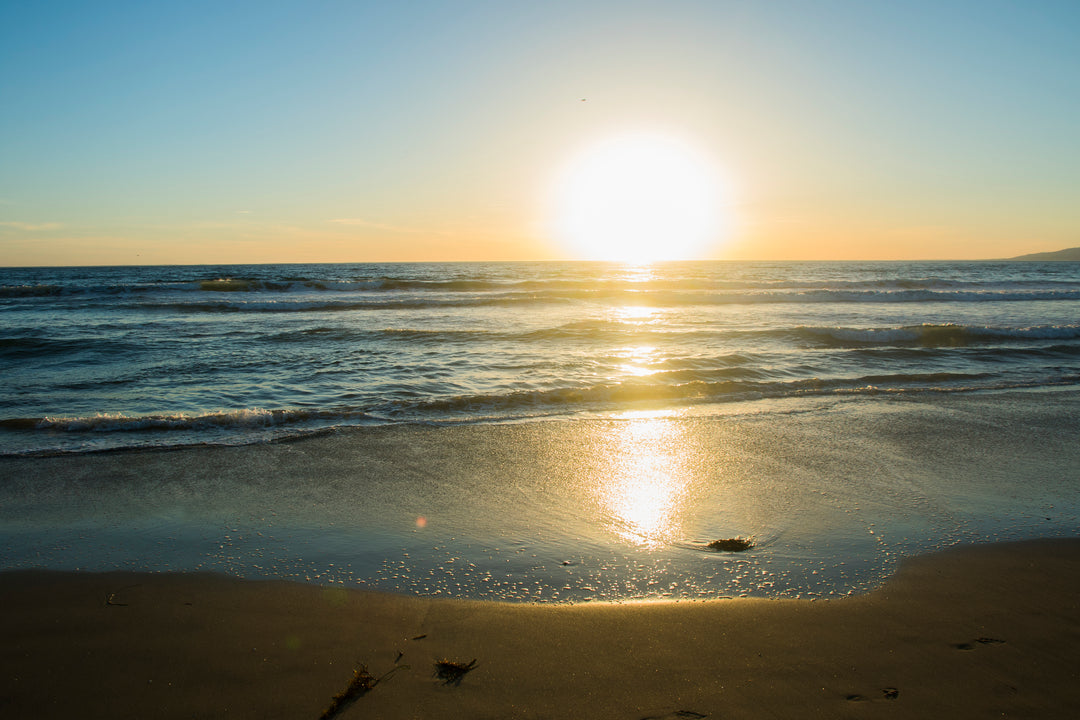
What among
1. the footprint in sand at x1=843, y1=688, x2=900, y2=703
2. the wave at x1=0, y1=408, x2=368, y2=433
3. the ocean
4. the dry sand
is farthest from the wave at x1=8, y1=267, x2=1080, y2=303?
the footprint in sand at x1=843, y1=688, x2=900, y2=703

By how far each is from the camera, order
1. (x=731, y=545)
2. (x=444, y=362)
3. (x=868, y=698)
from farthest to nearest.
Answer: (x=444, y=362) → (x=731, y=545) → (x=868, y=698)

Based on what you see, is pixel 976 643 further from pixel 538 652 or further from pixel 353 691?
pixel 353 691

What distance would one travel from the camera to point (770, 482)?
16.2ft

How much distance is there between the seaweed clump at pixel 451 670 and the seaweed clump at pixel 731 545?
72.0 inches

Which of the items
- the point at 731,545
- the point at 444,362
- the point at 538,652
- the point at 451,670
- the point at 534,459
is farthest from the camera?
the point at 444,362

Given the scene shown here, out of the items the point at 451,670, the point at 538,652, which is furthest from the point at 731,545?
the point at 451,670

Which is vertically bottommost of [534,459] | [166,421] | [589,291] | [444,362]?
[534,459]

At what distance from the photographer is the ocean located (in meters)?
3.63

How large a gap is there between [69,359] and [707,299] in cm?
2299

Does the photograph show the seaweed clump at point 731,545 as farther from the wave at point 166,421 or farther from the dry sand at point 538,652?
the wave at point 166,421

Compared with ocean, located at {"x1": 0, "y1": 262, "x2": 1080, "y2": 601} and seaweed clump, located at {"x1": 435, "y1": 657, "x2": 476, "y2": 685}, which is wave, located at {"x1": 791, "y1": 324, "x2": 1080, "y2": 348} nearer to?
ocean, located at {"x1": 0, "y1": 262, "x2": 1080, "y2": 601}

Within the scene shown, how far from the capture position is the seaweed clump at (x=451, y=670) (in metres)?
2.49

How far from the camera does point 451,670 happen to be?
100 inches

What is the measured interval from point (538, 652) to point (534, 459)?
2.96m
